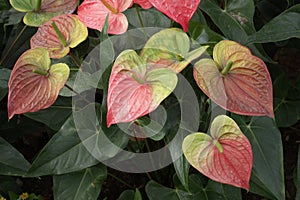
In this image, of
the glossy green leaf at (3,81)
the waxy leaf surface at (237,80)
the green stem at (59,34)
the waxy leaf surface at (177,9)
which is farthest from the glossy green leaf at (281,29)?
the glossy green leaf at (3,81)

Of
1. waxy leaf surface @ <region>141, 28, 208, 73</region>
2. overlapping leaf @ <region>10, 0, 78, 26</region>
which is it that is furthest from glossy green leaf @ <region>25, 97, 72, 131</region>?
waxy leaf surface @ <region>141, 28, 208, 73</region>

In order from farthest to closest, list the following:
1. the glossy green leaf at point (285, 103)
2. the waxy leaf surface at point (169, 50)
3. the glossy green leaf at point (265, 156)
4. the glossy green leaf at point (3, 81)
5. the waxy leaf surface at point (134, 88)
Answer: the glossy green leaf at point (285, 103), the glossy green leaf at point (3, 81), the glossy green leaf at point (265, 156), the waxy leaf surface at point (169, 50), the waxy leaf surface at point (134, 88)

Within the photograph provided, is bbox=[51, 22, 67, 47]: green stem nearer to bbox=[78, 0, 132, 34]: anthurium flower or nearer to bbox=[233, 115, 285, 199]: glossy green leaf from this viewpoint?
bbox=[78, 0, 132, 34]: anthurium flower

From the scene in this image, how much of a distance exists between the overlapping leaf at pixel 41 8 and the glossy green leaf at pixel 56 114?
0.21m

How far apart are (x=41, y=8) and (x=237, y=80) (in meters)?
0.45

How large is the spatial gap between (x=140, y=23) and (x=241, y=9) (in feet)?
0.80

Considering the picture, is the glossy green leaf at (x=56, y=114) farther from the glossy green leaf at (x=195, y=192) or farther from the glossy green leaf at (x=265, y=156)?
the glossy green leaf at (x=265, y=156)

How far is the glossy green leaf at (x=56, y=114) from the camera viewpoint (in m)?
1.18

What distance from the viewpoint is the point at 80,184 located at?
44.1 inches

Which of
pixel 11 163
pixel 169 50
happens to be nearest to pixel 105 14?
pixel 169 50

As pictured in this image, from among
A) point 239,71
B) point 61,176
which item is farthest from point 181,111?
point 61,176

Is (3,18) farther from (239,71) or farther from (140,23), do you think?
(239,71)

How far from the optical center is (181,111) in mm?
1060

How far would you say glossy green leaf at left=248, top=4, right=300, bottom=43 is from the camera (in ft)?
3.46
